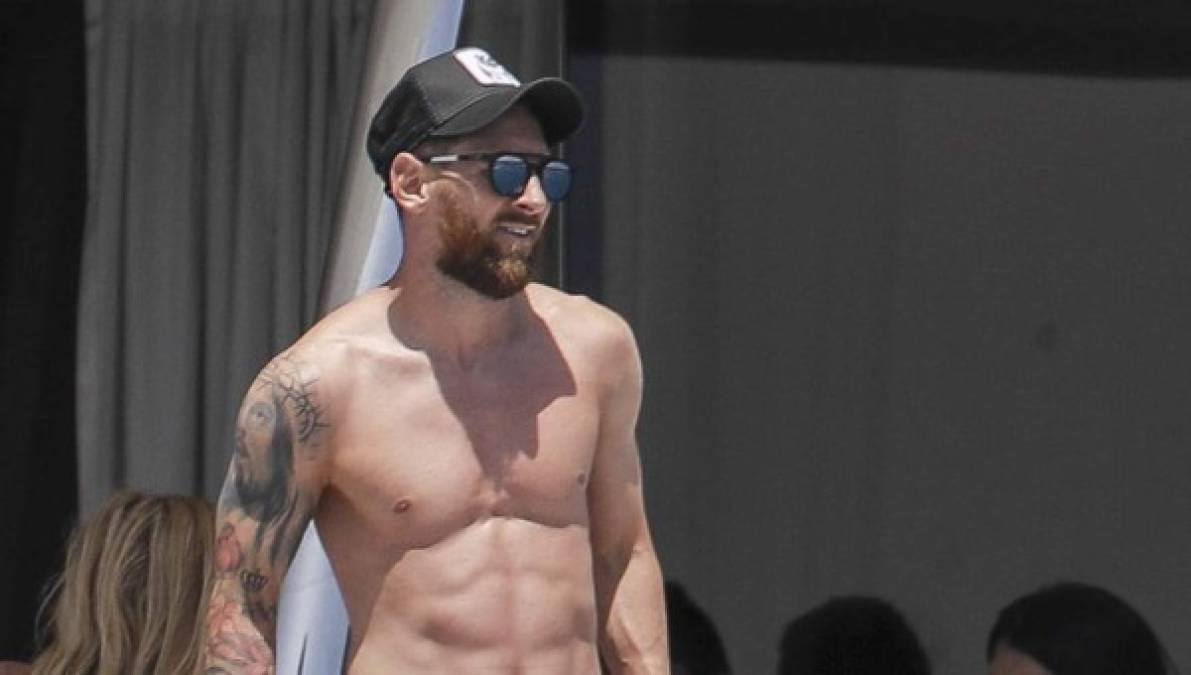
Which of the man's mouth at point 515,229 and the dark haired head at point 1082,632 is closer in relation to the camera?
the man's mouth at point 515,229

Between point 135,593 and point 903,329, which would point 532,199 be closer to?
point 135,593

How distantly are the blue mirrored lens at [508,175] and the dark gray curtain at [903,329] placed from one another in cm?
157

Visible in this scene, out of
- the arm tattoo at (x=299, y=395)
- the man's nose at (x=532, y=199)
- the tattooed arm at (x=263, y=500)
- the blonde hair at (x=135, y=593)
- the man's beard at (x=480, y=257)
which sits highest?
the man's nose at (x=532, y=199)

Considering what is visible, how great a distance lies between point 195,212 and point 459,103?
1.79 m

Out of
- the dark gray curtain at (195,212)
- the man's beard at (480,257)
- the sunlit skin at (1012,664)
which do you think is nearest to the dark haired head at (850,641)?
the sunlit skin at (1012,664)

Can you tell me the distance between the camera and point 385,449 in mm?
3381

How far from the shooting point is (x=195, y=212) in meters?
5.04

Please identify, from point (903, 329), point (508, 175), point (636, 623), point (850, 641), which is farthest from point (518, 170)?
point (850, 641)

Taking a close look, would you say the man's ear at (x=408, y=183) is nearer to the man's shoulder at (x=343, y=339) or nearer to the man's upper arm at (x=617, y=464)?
the man's shoulder at (x=343, y=339)

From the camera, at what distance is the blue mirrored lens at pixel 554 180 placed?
3354 millimetres

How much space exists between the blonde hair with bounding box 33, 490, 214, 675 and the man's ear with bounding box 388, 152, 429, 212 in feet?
2.49

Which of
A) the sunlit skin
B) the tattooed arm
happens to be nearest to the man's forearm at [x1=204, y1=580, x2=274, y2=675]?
the tattooed arm

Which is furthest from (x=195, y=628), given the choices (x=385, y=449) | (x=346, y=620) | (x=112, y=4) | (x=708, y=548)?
(x=112, y=4)

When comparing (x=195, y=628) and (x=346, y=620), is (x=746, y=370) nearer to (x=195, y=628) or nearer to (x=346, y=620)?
(x=346, y=620)
